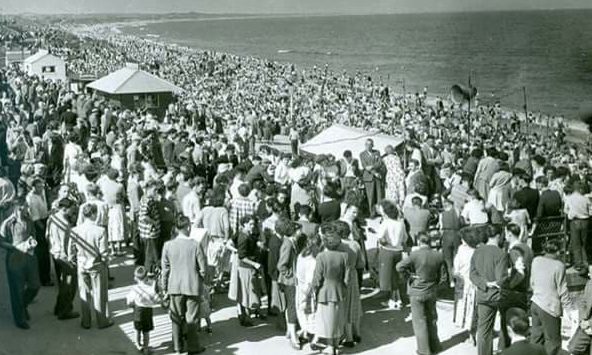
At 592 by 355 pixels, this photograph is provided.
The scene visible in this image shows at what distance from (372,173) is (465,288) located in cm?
474

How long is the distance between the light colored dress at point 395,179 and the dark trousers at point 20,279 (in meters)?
5.92

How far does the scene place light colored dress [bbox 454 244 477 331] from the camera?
25.1ft

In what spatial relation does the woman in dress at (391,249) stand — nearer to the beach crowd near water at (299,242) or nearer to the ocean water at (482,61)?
the beach crowd near water at (299,242)

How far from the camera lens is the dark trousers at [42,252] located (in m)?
8.98

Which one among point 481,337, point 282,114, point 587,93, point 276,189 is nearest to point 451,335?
point 481,337

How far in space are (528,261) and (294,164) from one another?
4.76 m

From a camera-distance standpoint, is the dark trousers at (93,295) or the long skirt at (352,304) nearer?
the long skirt at (352,304)

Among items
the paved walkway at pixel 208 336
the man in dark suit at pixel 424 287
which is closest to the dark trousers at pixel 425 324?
the man in dark suit at pixel 424 287

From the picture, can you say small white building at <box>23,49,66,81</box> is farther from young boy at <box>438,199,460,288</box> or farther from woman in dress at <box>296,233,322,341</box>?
woman in dress at <box>296,233,322,341</box>

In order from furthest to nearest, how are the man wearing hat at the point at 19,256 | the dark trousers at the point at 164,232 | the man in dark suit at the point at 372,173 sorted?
the man in dark suit at the point at 372,173 < the dark trousers at the point at 164,232 < the man wearing hat at the point at 19,256

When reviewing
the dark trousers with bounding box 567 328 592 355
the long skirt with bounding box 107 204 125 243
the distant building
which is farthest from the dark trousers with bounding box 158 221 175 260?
the distant building

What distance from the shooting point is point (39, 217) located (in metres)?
8.84

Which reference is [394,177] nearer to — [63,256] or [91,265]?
[91,265]

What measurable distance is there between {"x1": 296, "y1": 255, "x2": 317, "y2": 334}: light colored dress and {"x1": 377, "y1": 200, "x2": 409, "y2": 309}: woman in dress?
4.49ft
